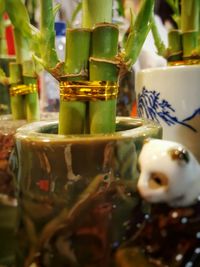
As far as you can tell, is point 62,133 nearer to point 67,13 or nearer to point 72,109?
point 72,109

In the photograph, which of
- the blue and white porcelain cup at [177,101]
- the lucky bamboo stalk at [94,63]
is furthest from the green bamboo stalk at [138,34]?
the blue and white porcelain cup at [177,101]

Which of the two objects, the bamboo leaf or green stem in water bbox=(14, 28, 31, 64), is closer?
the bamboo leaf

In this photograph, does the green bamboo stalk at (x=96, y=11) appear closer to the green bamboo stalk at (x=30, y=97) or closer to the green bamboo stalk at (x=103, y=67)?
the green bamboo stalk at (x=103, y=67)

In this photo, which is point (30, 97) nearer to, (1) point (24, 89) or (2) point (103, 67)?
(1) point (24, 89)

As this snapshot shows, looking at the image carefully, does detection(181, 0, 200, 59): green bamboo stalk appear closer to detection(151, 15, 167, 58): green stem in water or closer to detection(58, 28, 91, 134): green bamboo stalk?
detection(151, 15, 167, 58): green stem in water

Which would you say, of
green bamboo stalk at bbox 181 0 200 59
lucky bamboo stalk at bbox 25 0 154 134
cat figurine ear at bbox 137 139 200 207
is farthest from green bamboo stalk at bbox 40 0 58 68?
green bamboo stalk at bbox 181 0 200 59

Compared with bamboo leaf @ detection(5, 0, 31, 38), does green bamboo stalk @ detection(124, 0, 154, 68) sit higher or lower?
lower

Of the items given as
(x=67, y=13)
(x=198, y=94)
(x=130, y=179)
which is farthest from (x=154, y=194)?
(x=67, y=13)
